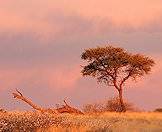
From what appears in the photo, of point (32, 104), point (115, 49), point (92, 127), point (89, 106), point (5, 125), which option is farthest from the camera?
point (115, 49)

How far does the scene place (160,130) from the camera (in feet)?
85.8

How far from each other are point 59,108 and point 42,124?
1983cm

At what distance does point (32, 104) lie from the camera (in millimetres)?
40906

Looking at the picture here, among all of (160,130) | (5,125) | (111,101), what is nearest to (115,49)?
(111,101)

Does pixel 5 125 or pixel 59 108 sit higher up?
pixel 59 108

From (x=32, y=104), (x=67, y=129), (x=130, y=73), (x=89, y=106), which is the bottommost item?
(x=67, y=129)

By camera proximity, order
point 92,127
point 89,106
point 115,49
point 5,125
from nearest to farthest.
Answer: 1. point 5,125
2. point 92,127
3. point 89,106
4. point 115,49

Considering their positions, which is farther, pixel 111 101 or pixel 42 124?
pixel 111 101

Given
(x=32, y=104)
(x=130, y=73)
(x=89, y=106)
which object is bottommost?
(x=32, y=104)

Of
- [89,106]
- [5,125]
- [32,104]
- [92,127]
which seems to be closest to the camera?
[5,125]

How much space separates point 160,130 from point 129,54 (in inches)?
1645

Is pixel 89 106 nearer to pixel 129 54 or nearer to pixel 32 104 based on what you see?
pixel 129 54

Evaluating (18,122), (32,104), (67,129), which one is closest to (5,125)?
(18,122)

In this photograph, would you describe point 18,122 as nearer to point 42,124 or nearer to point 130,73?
point 42,124
